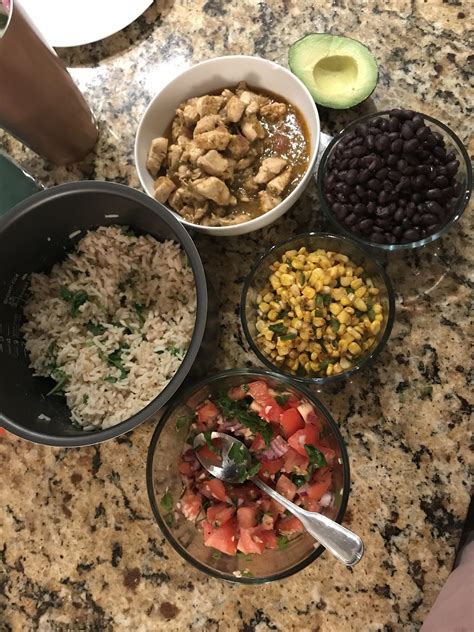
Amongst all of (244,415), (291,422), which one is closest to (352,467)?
(291,422)

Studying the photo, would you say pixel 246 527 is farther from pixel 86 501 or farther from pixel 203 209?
pixel 203 209

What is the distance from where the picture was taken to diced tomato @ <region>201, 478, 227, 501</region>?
156 cm

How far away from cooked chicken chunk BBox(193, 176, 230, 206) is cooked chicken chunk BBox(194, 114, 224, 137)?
Answer: 0.16 m

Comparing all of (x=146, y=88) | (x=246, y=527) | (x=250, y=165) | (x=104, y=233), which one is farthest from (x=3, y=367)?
(x=146, y=88)

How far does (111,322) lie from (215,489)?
21.6 inches

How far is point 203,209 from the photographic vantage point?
167cm

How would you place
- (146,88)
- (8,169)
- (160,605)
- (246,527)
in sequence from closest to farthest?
(246,527) < (160,605) < (8,169) < (146,88)

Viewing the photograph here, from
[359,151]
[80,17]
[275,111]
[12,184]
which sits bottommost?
[359,151]

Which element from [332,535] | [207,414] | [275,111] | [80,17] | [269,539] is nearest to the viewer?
[332,535]

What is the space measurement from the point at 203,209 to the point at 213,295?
0.25 meters

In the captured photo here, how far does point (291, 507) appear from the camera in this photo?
4.83 feet

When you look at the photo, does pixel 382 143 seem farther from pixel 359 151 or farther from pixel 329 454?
pixel 329 454

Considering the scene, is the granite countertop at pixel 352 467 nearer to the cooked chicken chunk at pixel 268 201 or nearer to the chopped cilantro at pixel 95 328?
the cooked chicken chunk at pixel 268 201

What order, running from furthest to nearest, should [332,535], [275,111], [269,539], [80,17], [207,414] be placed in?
[80,17], [275,111], [207,414], [269,539], [332,535]
